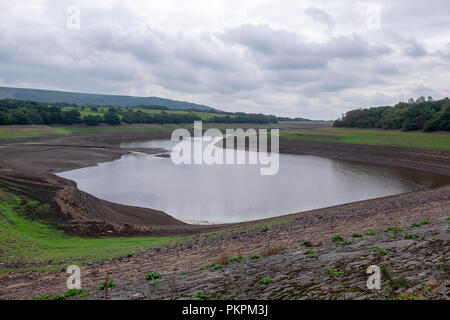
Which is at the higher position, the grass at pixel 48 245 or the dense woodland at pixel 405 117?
the dense woodland at pixel 405 117

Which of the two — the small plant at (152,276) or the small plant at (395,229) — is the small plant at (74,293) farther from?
the small plant at (395,229)

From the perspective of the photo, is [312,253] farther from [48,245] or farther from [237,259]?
[48,245]

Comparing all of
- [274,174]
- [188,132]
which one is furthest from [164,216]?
[188,132]

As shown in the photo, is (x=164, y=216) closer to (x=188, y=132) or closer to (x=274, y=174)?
(x=274, y=174)

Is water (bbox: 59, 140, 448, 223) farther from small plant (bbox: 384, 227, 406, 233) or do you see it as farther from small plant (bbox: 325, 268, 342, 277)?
small plant (bbox: 325, 268, 342, 277)

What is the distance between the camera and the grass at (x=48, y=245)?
13.6 m

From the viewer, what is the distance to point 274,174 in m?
43.7

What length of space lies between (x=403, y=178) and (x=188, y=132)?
301ft

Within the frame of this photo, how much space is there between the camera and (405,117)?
83.2m

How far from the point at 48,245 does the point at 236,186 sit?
2133 cm

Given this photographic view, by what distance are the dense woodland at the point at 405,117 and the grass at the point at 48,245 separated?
6956 centimetres

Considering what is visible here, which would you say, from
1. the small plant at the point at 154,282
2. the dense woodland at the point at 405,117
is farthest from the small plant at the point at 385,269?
the dense woodland at the point at 405,117

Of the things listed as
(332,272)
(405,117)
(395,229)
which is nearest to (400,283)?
(332,272)

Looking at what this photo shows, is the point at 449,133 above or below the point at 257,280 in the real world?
above
